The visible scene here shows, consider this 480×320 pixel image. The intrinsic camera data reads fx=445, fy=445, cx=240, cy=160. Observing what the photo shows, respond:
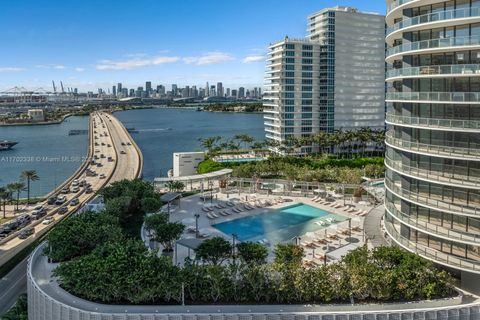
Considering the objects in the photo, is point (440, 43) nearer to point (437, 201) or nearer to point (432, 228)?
point (437, 201)

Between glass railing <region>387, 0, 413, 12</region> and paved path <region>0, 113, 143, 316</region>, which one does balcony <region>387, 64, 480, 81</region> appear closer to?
glass railing <region>387, 0, 413, 12</region>

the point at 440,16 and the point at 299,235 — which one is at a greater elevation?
the point at 440,16

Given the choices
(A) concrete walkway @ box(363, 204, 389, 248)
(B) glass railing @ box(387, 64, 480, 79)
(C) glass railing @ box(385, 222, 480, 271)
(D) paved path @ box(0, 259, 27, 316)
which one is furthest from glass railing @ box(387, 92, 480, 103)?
(D) paved path @ box(0, 259, 27, 316)

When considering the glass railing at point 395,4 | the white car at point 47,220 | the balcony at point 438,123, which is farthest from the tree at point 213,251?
the white car at point 47,220

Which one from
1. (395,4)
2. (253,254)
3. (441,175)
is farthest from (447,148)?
(253,254)

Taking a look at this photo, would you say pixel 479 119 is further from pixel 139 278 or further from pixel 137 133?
Result: pixel 137 133

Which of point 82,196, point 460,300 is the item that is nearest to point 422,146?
point 460,300
